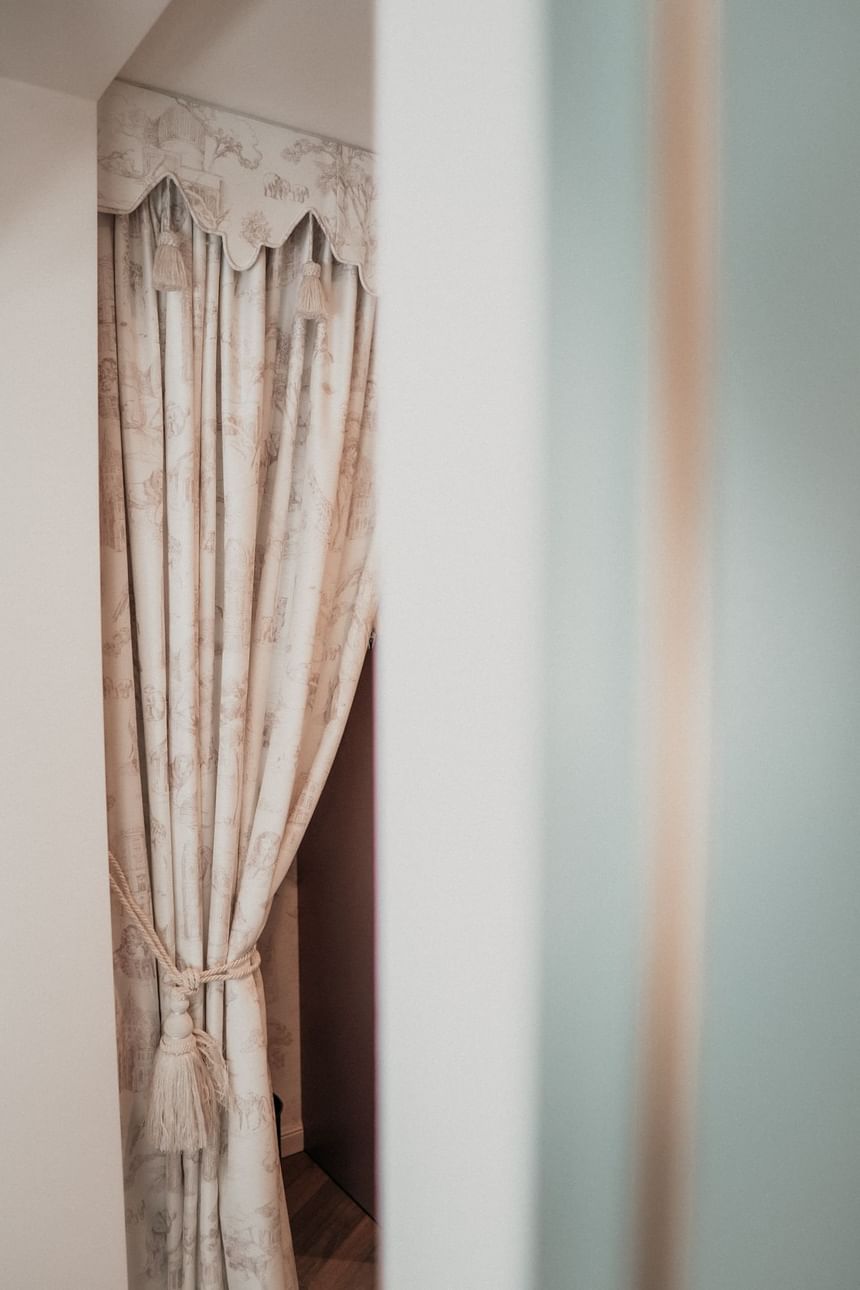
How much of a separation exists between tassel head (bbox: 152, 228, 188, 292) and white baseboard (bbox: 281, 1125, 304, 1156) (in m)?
2.29

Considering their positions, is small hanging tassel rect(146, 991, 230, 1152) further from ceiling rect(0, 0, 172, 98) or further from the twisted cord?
ceiling rect(0, 0, 172, 98)

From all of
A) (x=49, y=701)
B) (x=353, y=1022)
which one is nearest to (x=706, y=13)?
(x=49, y=701)

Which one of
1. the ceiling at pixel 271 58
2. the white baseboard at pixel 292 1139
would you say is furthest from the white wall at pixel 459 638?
the white baseboard at pixel 292 1139

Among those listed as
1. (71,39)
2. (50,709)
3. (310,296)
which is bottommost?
(50,709)

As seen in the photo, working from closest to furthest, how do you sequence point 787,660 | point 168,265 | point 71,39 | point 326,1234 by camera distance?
point 787,660 < point 71,39 < point 168,265 < point 326,1234

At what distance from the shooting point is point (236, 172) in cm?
161

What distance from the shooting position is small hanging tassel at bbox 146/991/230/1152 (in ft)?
5.15

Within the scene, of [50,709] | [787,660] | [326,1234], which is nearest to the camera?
[787,660]

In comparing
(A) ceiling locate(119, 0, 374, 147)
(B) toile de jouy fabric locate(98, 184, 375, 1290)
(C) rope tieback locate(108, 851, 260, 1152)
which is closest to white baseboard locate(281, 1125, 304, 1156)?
(B) toile de jouy fabric locate(98, 184, 375, 1290)

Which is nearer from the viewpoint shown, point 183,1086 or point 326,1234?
point 183,1086

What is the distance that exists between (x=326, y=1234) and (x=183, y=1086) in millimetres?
997

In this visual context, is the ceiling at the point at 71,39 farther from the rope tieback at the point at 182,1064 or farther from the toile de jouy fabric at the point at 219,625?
the rope tieback at the point at 182,1064

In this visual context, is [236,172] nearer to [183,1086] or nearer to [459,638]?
[183,1086]

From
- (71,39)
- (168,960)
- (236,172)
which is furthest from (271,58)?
(168,960)
